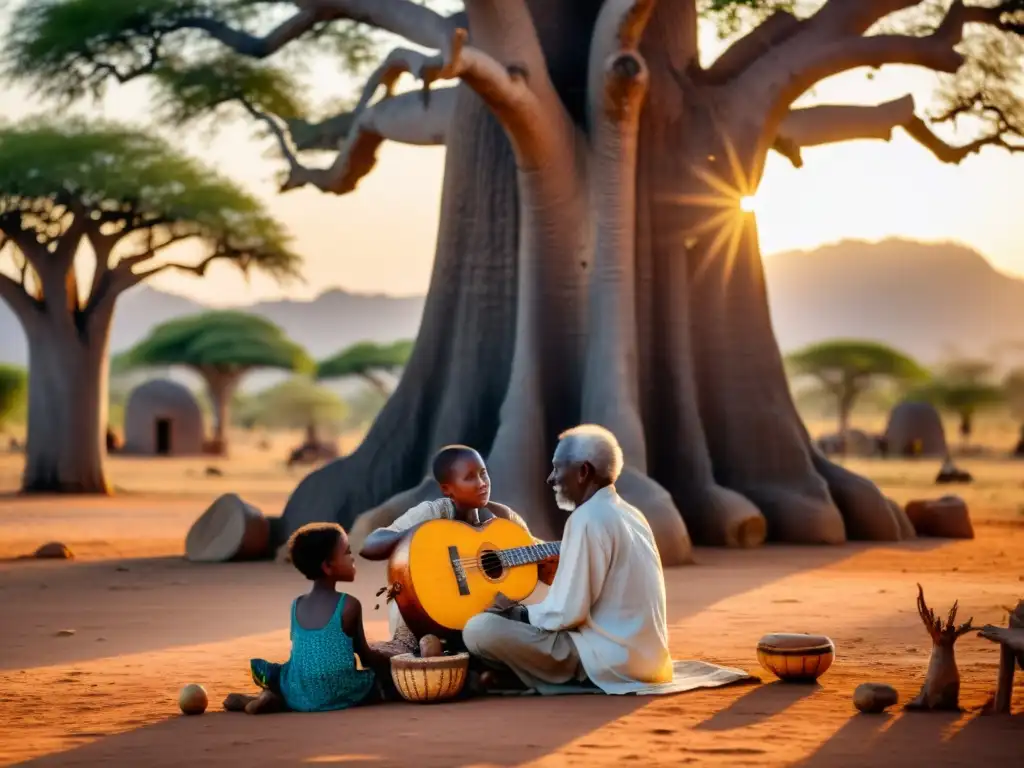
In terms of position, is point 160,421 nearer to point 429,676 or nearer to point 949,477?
point 949,477

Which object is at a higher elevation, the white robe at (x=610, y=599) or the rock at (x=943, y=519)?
the white robe at (x=610, y=599)

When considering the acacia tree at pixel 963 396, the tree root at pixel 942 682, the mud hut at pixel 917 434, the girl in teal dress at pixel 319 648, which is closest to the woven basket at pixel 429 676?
the girl in teal dress at pixel 319 648

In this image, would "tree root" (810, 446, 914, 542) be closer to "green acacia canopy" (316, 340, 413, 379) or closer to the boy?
the boy

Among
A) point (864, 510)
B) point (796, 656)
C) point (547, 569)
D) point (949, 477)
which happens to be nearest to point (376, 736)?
point (547, 569)

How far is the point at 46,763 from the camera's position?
539 cm

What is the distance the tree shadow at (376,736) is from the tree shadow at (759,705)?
0.36 metres

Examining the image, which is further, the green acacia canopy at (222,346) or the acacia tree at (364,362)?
the acacia tree at (364,362)

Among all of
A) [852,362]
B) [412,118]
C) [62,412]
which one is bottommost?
[62,412]

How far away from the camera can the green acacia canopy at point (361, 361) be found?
56344 mm

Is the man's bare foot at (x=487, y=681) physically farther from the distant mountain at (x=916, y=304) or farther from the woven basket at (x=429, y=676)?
the distant mountain at (x=916, y=304)

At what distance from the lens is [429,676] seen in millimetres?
6418

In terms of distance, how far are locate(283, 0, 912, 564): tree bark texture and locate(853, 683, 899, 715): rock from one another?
7.06 meters

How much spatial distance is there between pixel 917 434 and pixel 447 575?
36.7m

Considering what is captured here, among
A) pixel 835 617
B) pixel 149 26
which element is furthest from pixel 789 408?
pixel 149 26
